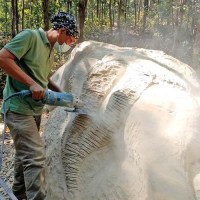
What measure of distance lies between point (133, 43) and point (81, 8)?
7107 mm

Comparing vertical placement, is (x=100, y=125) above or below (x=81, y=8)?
below

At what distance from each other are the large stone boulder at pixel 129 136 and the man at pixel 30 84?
1.26ft

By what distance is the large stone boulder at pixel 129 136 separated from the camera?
2090mm

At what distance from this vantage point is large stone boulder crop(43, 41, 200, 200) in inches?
82.3

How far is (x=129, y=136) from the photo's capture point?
233 cm

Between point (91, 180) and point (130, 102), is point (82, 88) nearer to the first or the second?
point (130, 102)

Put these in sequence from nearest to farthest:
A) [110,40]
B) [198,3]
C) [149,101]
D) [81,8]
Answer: [149,101] → [81,8] → [198,3] → [110,40]

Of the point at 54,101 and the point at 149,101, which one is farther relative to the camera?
the point at 149,101

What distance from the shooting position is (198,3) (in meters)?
14.2

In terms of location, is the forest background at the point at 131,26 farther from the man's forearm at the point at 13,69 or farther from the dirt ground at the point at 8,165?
the man's forearm at the point at 13,69

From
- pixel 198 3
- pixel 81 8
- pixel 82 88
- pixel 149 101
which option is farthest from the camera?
pixel 198 3

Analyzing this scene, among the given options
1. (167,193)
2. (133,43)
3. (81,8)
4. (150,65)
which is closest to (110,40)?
(133,43)

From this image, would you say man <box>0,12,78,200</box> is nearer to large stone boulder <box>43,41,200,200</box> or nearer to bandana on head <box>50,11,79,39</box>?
bandana on head <box>50,11,79,39</box>

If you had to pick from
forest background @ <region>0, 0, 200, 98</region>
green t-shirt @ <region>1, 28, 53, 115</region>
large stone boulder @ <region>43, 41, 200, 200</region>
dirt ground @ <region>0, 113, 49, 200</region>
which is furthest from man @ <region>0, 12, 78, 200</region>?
forest background @ <region>0, 0, 200, 98</region>
